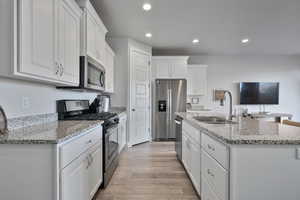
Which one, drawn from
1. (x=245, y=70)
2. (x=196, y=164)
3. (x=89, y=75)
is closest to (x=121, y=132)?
(x=89, y=75)

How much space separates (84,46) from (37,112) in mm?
964

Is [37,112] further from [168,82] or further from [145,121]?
[168,82]

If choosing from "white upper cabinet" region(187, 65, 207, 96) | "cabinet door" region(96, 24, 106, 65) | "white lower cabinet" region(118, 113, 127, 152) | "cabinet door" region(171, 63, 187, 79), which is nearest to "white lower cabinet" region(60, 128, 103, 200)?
"white lower cabinet" region(118, 113, 127, 152)

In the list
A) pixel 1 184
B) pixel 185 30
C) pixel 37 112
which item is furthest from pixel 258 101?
pixel 1 184

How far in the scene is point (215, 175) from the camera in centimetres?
158

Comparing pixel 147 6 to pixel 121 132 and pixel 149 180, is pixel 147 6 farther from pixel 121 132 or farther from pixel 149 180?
pixel 149 180

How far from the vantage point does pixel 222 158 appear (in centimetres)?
143

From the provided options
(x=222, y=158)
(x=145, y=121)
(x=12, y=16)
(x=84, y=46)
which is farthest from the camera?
(x=145, y=121)

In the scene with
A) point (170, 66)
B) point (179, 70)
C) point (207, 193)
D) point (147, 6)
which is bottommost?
point (207, 193)

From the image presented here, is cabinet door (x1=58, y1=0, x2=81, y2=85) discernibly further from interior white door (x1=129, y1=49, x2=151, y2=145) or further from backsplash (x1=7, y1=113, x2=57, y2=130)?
interior white door (x1=129, y1=49, x2=151, y2=145)

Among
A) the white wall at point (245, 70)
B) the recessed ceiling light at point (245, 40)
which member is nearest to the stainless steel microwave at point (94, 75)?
the recessed ceiling light at point (245, 40)

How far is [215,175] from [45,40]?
5.89 ft

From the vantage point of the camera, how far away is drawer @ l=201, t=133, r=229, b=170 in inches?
53.9

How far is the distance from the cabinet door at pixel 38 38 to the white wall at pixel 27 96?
316 millimetres
